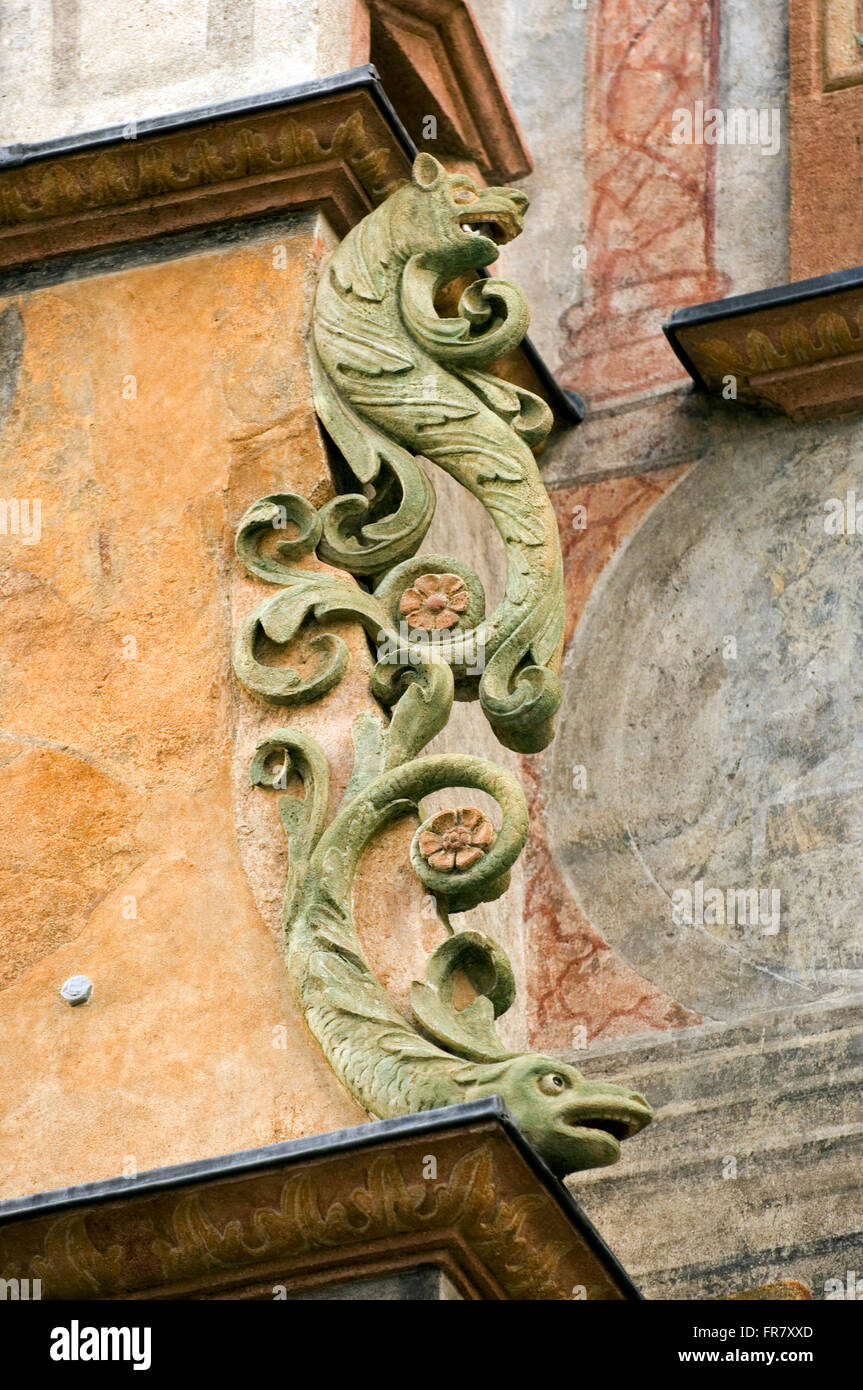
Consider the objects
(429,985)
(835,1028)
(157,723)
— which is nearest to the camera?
(429,985)

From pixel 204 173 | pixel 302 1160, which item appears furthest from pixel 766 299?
pixel 302 1160

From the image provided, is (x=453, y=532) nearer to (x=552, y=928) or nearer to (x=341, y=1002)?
(x=552, y=928)

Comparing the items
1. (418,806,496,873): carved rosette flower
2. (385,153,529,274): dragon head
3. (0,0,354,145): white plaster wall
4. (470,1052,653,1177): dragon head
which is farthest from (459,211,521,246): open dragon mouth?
(470,1052,653,1177): dragon head

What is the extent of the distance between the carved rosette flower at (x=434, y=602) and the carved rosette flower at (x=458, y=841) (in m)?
0.43

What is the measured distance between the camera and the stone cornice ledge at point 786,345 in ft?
22.1

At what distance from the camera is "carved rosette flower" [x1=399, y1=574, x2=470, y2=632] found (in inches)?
225

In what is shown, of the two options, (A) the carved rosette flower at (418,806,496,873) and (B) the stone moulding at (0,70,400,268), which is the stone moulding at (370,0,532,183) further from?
(A) the carved rosette flower at (418,806,496,873)

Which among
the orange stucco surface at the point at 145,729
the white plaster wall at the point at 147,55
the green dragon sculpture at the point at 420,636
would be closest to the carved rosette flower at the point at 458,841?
the green dragon sculpture at the point at 420,636

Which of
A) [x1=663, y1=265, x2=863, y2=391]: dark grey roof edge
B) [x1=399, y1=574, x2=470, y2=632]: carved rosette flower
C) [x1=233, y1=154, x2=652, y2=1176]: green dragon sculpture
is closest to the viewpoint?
[x1=233, y1=154, x2=652, y2=1176]: green dragon sculpture

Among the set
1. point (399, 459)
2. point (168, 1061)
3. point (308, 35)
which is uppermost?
point (308, 35)
